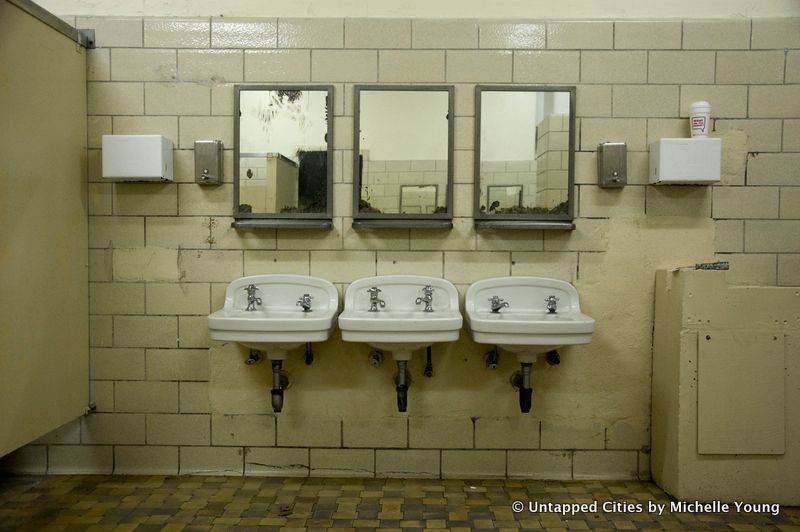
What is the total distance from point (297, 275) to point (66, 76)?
4.56 feet

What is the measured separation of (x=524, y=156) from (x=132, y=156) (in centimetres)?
184

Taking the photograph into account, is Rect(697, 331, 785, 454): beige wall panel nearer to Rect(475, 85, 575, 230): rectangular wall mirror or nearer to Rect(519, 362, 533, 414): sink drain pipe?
Rect(519, 362, 533, 414): sink drain pipe

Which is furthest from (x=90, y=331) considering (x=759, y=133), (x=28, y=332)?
(x=759, y=133)

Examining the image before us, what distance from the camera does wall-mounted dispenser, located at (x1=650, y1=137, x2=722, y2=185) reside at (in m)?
2.49

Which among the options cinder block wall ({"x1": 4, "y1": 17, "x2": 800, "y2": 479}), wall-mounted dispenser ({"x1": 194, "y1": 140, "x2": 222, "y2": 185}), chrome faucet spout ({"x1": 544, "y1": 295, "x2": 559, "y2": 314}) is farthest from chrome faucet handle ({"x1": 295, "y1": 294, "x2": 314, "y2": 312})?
chrome faucet spout ({"x1": 544, "y1": 295, "x2": 559, "y2": 314})

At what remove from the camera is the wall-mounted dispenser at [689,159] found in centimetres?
249

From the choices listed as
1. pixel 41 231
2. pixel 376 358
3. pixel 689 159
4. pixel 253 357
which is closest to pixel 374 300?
pixel 376 358

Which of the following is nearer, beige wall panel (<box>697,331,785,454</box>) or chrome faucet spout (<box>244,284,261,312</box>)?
beige wall panel (<box>697,331,785,454</box>)

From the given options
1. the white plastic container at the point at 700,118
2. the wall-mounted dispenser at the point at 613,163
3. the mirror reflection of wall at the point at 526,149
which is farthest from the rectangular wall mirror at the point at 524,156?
the white plastic container at the point at 700,118

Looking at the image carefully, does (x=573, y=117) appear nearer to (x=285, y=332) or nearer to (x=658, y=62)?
(x=658, y=62)

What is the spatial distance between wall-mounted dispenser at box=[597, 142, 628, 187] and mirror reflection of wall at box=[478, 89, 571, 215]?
166 mm

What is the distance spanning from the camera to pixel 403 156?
103 inches

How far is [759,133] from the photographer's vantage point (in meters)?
2.62

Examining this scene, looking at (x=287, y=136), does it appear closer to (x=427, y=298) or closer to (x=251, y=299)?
(x=251, y=299)
